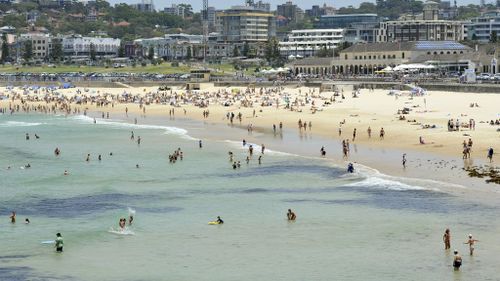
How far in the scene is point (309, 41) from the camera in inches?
7525

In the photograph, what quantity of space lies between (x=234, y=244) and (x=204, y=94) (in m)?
67.3

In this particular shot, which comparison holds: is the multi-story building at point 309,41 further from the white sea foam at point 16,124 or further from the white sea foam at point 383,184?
the white sea foam at point 383,184

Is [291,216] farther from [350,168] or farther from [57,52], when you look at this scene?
[57,52]

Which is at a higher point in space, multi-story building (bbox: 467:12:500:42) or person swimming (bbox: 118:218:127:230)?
multi-story building (bbox: 467:12:500:42)

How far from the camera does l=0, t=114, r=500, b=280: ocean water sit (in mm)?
24266

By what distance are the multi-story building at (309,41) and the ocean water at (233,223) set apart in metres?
138

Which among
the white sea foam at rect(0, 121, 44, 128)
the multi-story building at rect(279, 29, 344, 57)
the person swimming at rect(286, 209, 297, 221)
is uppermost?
the multi-story building at rect(279, 29, 344, 57)

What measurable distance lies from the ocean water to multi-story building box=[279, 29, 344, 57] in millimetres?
138139

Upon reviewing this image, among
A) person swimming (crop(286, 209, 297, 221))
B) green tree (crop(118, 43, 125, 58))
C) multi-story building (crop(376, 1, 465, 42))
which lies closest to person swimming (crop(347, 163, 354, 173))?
person swimming (crop(286, 209, 297, 221))

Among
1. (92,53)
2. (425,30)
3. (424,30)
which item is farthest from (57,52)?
(425,30)

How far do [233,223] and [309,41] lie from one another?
164 meters

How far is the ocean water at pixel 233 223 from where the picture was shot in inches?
955

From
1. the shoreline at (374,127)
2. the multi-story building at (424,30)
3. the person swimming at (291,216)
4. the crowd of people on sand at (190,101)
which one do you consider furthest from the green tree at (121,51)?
the person swimming at (291,216)

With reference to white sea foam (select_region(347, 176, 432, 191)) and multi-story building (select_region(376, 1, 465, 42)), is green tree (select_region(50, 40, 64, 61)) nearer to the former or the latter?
multi-story building (select_region(376, 1, 465, 42))
